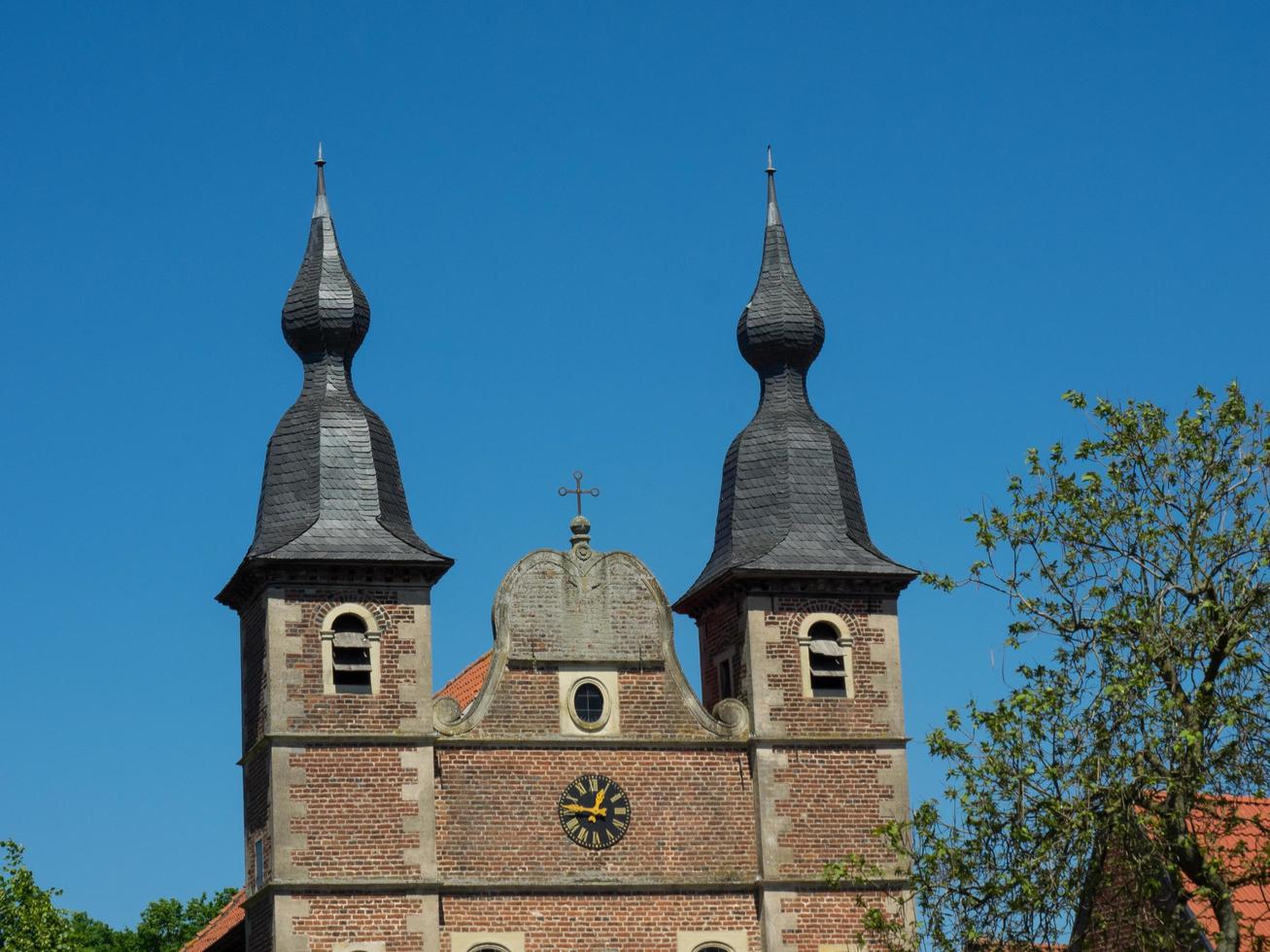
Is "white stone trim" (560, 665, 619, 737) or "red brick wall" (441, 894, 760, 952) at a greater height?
"white stone trim" (560, 665, 619, 737)

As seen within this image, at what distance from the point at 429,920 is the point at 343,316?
361 inches

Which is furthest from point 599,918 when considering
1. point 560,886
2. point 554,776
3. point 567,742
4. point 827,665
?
point 827,665

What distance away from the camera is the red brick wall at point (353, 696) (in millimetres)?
37656

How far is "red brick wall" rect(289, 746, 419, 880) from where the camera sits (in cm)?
3694

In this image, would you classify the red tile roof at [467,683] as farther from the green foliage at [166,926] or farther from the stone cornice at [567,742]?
the green foliage at [166,926]

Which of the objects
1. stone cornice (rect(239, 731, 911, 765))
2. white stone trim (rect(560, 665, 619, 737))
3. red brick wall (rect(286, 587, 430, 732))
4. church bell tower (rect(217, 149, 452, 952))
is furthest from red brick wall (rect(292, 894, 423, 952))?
white stone trim (rect(560, 665, 619, 737))

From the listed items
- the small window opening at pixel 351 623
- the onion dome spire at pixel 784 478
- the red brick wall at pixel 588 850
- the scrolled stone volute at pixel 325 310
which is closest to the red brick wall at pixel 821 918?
the red brick wall at pixel 588 850

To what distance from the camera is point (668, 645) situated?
39.1 m

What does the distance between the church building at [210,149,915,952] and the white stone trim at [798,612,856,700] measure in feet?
0.13

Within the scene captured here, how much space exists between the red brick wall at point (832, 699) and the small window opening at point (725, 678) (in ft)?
4.04

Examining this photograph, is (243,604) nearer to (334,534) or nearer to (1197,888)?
(334,534)

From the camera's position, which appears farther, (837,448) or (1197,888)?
(837,448)

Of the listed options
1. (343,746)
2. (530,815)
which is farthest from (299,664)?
(530,815)

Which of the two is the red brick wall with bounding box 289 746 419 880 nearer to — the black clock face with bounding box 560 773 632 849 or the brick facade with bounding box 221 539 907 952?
the brick facade with bounding box 221 539 907 952
